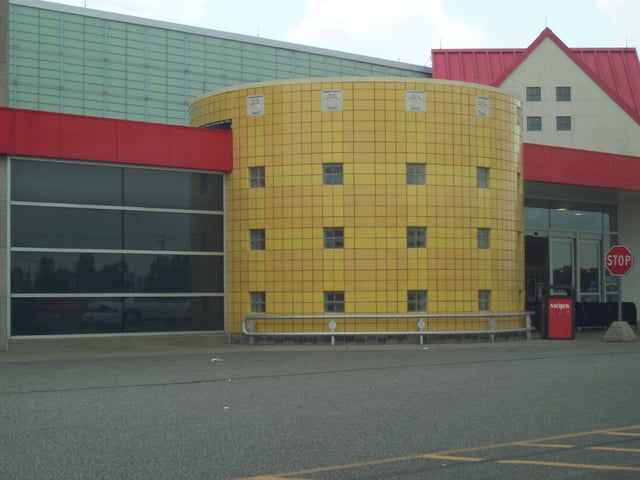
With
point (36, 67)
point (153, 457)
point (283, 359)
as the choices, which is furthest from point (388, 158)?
point (36, 67)

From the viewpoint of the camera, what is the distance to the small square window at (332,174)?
2431cm

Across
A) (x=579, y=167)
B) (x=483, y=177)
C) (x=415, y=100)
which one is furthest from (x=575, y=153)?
(x=415, y=100)

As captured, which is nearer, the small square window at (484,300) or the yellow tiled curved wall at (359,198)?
the yellow tiled curved wall at (359,198)

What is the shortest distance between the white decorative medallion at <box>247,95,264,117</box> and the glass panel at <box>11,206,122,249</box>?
4.61 meters

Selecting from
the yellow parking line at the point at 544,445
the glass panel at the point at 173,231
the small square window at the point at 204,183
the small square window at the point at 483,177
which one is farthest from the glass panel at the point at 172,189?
the yellow parking line at the point at 544,445

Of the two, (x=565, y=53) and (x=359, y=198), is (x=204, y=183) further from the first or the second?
(x=565, y=53)

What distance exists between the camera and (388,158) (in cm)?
2428

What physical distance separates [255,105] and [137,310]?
6438 millimetres

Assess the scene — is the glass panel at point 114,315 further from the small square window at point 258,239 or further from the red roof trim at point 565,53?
the red roof trim at point 565,53

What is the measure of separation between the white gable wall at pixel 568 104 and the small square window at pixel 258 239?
89.4ft

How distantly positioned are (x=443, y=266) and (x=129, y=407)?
14.3m

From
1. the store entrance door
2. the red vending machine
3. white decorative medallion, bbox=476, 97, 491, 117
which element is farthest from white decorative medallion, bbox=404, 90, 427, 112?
the store entrance door

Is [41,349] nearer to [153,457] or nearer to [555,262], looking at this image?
[153,457]

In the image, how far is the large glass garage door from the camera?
72.6 ft
